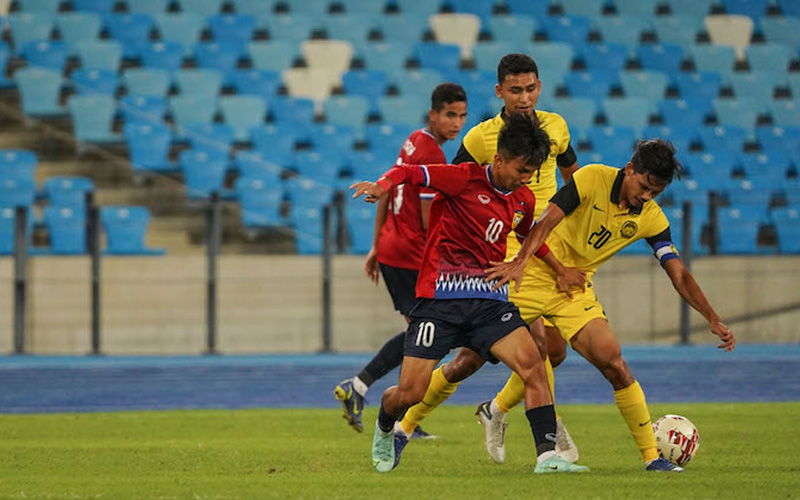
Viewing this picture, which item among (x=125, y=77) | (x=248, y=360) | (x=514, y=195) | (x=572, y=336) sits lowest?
(x=248, y=360)

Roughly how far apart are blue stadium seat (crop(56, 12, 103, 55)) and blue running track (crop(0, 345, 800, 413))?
6.08 meters

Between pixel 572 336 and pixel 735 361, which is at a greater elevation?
pixel 572 336

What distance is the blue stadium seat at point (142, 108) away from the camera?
17781mm

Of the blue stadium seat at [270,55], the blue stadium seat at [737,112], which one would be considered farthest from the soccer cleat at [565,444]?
the blue stadium seat at [737,112]

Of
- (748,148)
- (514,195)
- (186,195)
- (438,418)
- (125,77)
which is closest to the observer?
(514,195)

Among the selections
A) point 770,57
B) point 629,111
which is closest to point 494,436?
point 629,111

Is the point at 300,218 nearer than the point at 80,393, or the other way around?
the point at 80,393

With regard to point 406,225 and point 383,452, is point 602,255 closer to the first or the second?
point 383,452

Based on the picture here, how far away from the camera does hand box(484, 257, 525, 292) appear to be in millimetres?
6203

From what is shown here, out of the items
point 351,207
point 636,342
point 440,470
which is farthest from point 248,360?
point 440,470

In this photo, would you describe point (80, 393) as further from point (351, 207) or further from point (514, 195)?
point (514, 195)

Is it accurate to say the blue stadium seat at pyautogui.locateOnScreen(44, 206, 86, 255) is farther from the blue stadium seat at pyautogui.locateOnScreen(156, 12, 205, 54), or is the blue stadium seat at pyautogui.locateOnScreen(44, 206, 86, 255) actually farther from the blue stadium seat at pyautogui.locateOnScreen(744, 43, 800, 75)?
the blue stadium seat at pyautogui.locateOnScreen(744, 43, 800, 75)

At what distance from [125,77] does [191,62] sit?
1517 mm

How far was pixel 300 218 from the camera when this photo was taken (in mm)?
15633
